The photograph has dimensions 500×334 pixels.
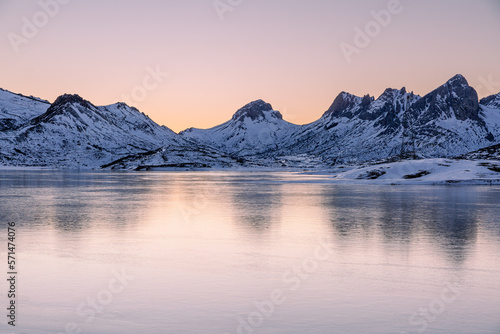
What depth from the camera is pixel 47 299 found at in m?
14.8

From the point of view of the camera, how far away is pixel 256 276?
1778 centimetres

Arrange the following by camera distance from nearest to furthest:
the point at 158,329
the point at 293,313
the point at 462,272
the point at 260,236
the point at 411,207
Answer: the point at 158,329, the point at 293,313, the point at 462,272, the point at 260,236, the point at 411,207

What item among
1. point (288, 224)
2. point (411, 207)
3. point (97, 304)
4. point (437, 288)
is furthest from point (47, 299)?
point (411, 207)

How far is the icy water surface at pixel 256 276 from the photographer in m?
12.9

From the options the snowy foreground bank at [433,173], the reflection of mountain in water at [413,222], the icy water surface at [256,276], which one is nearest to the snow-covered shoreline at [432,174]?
the snowy foreground bank at [433,173]

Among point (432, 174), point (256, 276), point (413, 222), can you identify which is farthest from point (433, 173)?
point (256, 276)

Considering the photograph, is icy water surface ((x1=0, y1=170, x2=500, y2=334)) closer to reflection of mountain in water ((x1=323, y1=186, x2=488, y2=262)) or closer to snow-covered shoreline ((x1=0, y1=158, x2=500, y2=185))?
reflection of mountain in water ((x1=323, y1=186, x2=488, y2=262))

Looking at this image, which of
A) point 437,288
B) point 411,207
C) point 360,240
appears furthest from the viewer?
point 411,207

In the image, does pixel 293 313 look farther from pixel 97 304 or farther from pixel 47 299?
pixel 47 299

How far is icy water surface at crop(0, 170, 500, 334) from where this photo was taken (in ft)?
42.2

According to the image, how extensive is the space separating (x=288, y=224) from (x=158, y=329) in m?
21.1

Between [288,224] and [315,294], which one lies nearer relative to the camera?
[315,294]

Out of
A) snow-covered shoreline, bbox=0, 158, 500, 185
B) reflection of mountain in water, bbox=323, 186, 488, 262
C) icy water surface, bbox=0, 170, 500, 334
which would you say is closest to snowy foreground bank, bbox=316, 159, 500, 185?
snow-covered shoreline, bbox=0, 158, 500, 185

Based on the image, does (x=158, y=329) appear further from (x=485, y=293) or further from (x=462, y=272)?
(x=462, y=272)
